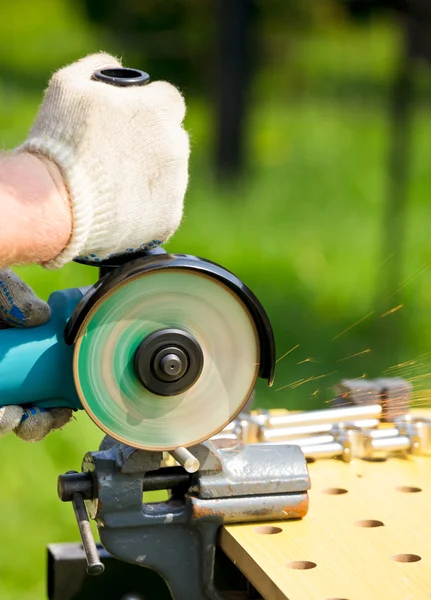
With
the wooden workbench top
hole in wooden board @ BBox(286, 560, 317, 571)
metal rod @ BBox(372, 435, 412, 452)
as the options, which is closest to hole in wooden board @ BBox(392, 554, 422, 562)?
the wooden workbench top

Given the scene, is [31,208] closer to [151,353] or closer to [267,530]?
[151,353]

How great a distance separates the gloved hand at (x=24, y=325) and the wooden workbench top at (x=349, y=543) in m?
0.28

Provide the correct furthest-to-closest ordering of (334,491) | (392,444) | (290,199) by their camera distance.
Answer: (290,199), (392,444), (334,491)

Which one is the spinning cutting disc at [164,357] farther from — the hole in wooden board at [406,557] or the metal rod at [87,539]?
the hole in wooden board at [406,557]

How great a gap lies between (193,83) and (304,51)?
1.66 meters

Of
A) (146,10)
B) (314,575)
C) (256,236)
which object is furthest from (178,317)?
(146,10)

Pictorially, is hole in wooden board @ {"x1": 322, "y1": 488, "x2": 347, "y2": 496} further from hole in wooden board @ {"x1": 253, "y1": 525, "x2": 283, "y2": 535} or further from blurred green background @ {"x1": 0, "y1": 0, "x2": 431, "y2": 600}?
blurred green background @ {"x1": 0, "y1": 0, "x2": 431, "y2": 600}

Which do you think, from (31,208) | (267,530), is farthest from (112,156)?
(267,530)

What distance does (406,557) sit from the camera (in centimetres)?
138

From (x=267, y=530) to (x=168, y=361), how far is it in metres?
0.29

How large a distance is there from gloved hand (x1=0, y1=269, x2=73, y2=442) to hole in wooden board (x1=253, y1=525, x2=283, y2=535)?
31cm

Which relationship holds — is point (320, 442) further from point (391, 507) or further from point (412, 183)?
point (412, 183)

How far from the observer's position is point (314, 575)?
1335 mm

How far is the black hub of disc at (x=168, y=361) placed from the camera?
1359 mm
